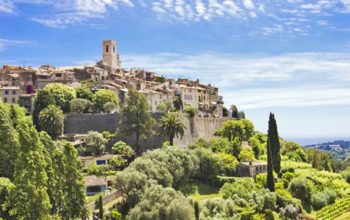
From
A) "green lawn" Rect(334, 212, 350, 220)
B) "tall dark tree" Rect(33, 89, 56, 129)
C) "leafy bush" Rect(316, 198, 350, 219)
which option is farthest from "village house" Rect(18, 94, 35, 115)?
"green lawn" Rect(334, 212, 350, 220)

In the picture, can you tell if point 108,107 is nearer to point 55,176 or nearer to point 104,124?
point 104,124

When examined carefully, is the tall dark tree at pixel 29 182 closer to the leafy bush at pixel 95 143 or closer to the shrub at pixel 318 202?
the leafy bush at pixel 95 143

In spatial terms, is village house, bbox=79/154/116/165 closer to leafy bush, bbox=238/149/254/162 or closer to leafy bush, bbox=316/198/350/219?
leafy bush, bbox=238/149/254/162

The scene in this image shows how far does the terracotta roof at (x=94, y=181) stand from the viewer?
179ft

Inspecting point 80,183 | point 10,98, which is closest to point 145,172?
point 80,183

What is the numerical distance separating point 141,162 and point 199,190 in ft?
33.7

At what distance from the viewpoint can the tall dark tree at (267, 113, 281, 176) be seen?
228ft

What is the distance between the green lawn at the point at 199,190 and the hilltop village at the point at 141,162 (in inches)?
5.8

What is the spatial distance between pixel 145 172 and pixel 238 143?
2563cm

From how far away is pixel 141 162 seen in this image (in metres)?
51.9

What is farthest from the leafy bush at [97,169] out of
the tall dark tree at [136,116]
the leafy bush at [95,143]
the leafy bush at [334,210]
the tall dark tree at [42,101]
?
the leafy bush at [334,210]

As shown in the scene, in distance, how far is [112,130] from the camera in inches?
2977

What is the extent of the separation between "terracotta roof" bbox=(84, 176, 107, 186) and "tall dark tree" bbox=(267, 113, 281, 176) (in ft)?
80.5

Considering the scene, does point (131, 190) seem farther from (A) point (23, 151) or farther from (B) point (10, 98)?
(B) point (10, 98)
